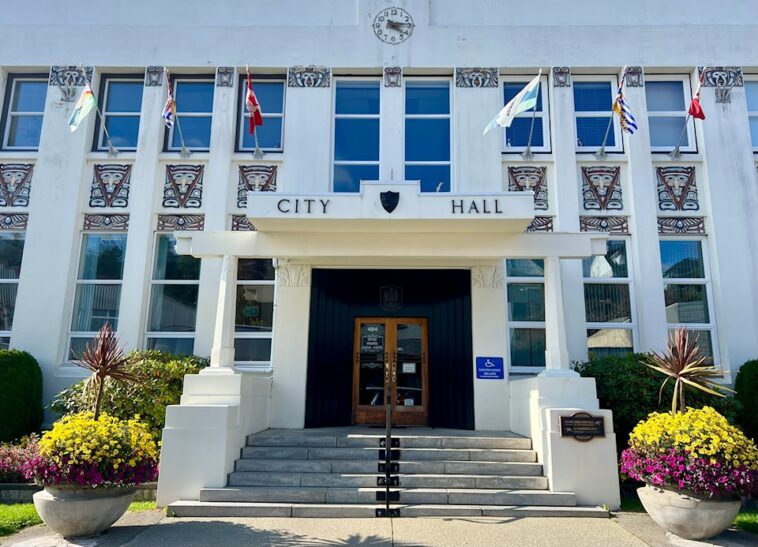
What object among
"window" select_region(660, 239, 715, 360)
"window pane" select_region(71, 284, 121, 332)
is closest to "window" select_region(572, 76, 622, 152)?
"window" select_region(660, 239, 715, 360)

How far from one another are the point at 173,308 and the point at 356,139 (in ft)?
18.8

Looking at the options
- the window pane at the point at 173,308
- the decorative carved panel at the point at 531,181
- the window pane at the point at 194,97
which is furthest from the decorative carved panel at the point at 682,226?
the window pane at the point at 194,97

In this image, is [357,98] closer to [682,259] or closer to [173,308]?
[173,308]

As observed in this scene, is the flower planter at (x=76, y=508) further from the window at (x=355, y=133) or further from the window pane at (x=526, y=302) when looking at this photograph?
the window pane at (x=526, y=302)

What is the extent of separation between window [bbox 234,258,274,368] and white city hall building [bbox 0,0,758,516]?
2.6 inches

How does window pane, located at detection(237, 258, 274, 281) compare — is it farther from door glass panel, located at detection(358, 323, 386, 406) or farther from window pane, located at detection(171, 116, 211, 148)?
window pane, located at detection(171, 116, 211, 148)

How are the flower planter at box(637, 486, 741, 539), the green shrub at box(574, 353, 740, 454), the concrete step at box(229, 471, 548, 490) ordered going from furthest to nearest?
the green shrub at box(574, 353, 740, 454)
the concrete step at box(229, 471, 548, 490)
the flower planter at box(637, 486, 741, 539)

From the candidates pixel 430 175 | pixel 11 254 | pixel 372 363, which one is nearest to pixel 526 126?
pixel 430 175

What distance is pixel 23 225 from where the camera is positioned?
12.4m

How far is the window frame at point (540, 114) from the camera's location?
12.6 meters

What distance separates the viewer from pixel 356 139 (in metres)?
13.0

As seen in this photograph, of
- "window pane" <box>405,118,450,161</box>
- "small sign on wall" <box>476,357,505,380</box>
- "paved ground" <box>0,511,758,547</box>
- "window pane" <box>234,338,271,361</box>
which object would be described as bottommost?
"paved ground" <box>0,511,758,547</box>

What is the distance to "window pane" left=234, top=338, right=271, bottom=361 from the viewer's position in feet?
39.1

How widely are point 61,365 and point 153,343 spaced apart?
1959mm
